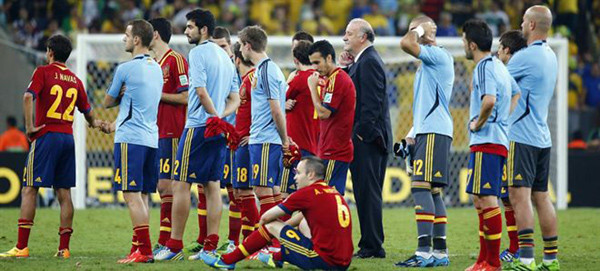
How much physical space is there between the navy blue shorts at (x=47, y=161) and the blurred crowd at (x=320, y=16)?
39.6ft

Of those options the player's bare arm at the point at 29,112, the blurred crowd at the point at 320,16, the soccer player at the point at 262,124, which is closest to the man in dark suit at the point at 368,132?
the soccer player at the point at 262,124

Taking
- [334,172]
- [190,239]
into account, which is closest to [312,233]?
[334,172]

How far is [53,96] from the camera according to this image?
10.2m

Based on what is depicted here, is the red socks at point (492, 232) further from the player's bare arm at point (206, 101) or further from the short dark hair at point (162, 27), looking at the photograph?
the short dark hair at point (162, 27)

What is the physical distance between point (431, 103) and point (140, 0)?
50.4 feet

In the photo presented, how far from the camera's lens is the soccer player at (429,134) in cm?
945

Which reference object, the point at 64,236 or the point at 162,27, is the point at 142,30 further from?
the point at 64,236

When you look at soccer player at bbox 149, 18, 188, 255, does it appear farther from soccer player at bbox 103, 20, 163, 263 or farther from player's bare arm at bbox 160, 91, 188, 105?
soccer player at bbox 103, 20, 163, 263

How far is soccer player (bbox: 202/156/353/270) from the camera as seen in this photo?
27.9ft

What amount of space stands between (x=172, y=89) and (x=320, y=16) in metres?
13.3

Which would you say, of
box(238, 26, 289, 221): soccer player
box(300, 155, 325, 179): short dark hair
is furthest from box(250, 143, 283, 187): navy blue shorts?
box(300, 155, 325, 179): short dark hair

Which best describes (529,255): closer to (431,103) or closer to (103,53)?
(431,103)

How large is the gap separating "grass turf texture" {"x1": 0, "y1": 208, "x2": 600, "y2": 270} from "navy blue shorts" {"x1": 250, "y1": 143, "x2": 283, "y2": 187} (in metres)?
0.84

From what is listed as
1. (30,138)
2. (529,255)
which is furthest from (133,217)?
(529,255)
